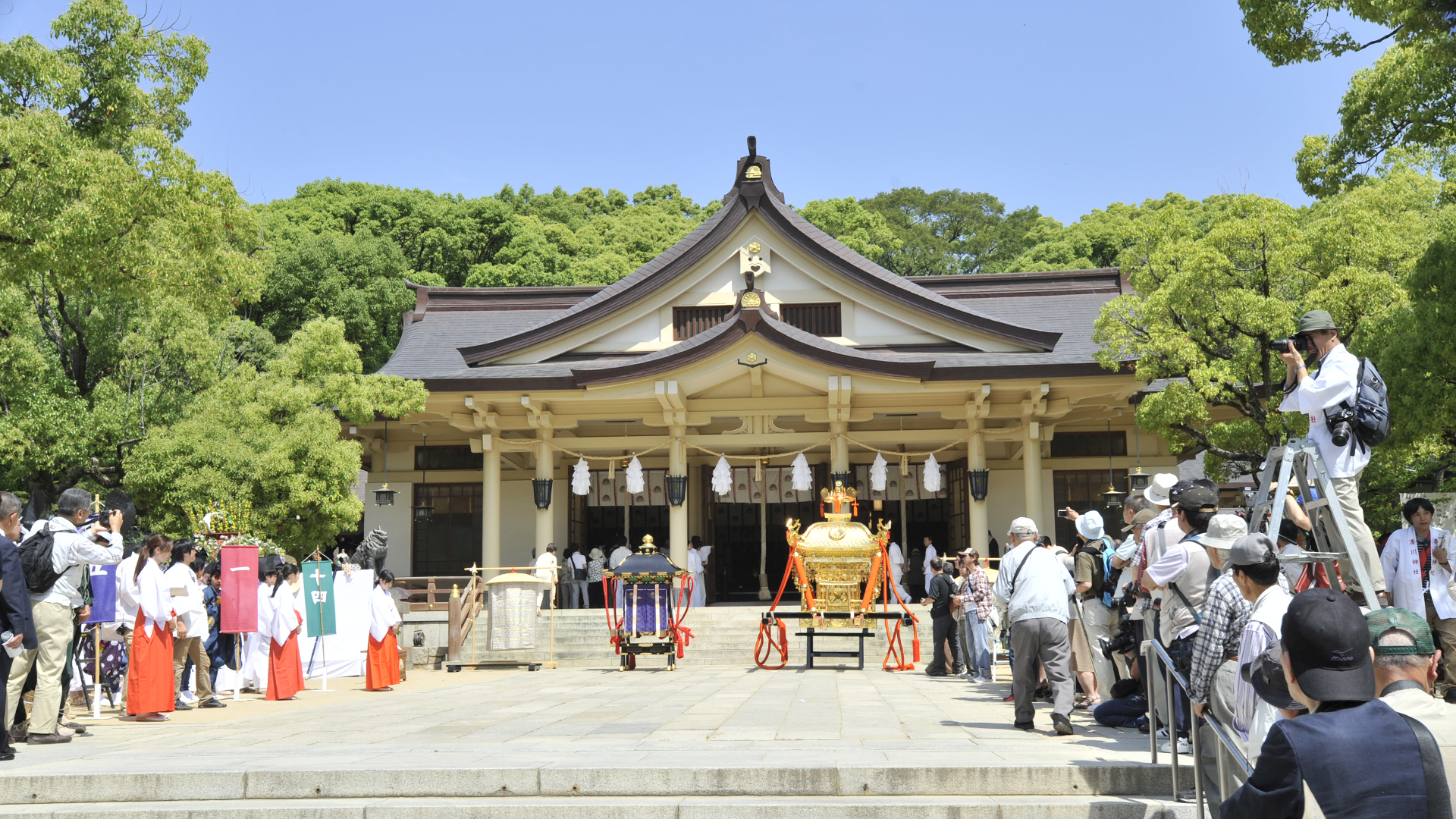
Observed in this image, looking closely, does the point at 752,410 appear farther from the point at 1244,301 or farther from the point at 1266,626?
the point at 1266,626

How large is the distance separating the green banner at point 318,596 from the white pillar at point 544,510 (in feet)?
19.2

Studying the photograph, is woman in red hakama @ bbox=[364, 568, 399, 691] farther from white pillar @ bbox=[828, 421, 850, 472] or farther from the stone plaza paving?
white pillar @ bbox=[828, 421, 850, 472]

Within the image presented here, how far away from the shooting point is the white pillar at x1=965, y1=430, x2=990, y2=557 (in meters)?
18.4

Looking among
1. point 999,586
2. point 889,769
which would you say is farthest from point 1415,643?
point 999,586

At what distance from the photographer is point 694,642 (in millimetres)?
15617

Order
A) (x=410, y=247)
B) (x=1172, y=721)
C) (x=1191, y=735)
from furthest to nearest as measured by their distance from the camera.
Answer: (x=410, y=247) < (x=1191, y=735) < (x=1172, y=721)

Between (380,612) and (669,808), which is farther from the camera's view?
(380,612)

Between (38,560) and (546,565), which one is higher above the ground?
(38,560)

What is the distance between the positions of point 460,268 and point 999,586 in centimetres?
3451

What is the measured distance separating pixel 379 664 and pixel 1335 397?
1042cm

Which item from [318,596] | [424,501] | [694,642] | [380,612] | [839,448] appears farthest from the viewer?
[424,501]

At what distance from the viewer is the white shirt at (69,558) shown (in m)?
7.07

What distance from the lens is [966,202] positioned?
47344 millimetres

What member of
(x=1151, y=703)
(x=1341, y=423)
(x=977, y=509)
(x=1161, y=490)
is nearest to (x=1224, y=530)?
(x=1341, y=423)
